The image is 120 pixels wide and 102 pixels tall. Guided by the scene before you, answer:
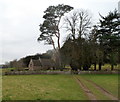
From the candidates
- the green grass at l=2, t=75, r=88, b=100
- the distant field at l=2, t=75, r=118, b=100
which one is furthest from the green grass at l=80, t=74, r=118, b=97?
the green grass at l=2, t=75, r=88, b=100

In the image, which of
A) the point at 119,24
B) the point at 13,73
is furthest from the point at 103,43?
the point at 13,73

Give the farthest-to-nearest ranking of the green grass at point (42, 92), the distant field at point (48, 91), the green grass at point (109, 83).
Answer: the green grass at point (109, 83) → the distant field at point (48, 91) → the green grass at point (42, 92)

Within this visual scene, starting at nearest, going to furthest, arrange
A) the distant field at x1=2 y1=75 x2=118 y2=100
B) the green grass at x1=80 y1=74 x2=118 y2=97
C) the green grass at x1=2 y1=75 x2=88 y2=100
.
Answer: the green grass at x1=2 y1=75 x2=88 y2=100 → the distant field at x1=2 y1=75 x2=118 y2=100 → the green grass at x1=80 y1=74 x2=118 y2=97

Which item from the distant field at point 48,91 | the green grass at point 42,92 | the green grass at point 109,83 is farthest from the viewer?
the green grass at point 109,83

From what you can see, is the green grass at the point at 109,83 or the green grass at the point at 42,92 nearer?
the green grass at the point at 42,92

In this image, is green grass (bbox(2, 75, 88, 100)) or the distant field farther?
the distant field

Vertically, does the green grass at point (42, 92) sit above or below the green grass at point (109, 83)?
above

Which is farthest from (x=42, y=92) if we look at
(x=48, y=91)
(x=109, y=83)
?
(x=109, y=83)

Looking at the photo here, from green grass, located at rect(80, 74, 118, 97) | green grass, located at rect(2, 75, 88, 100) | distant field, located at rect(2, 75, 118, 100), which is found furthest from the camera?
green grass, located at rect(80, 74, 118, 97)

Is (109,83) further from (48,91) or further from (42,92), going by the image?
(42,92)

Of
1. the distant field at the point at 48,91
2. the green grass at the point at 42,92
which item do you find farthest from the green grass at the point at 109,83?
the green grass at the point at 42,92

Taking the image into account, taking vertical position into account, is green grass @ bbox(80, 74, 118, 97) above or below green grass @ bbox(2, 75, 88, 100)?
below

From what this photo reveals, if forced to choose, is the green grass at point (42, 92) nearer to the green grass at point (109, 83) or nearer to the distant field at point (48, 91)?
the distant field at point (48, 91)

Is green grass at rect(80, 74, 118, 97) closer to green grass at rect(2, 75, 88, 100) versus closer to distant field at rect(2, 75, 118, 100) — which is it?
distant field at rect(2, 75, 118, 100)
